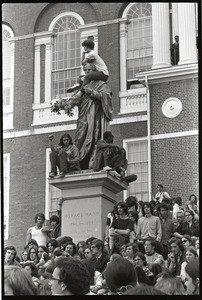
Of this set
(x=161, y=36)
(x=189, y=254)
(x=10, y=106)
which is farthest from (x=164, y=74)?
(x=189, y=254)

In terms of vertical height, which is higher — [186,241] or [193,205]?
[193,205]

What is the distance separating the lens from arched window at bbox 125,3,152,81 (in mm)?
16031

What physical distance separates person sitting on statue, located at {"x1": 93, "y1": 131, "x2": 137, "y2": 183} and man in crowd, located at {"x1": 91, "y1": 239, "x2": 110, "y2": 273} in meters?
1.39

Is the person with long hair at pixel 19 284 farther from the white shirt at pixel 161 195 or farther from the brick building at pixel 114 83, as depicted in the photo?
the brick building at pixel 114 83

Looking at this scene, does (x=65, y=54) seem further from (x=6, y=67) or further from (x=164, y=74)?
(x=164, y=74)

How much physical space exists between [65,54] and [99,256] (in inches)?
257

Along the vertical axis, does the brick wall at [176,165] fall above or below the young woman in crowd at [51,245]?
above

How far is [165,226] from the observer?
10.6 metres

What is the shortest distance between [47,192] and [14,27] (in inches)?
128

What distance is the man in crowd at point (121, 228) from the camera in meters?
10.4

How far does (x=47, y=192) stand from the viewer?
15.0m

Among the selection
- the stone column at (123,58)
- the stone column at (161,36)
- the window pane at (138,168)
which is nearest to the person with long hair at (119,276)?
the window pane at (138,168)

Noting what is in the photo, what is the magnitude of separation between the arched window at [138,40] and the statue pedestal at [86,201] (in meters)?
5.30
